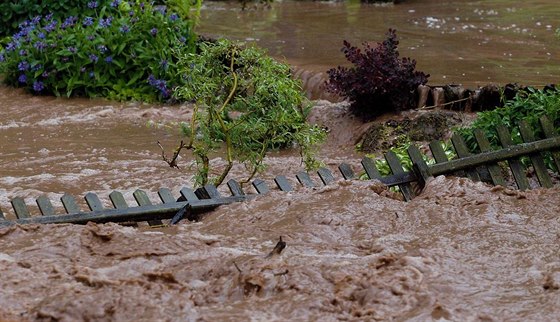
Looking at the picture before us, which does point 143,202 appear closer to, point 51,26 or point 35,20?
point 51,26

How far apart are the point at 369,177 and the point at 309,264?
1.94m

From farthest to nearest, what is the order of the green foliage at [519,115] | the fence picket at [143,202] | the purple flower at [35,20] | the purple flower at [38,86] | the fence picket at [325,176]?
1. the purple flower at [35,20]
2. the purple flower at [38,86]
3. the green foliage at [519,115]
4. the fence picket at [325,176]
5. the fence picket at [143,202]

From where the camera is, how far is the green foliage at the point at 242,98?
6020 millimetres

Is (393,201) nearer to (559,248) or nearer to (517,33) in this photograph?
(559,248)

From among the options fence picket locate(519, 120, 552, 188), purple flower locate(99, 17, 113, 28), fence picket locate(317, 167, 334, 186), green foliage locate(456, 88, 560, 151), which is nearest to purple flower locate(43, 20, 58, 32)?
purple flower locate(99, 17, 113, 28)

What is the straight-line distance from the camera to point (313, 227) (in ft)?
15.7

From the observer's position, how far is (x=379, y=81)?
30.3 ft

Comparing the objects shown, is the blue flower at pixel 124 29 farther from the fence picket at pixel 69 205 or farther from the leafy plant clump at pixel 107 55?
the fence picket at pixel 69 205

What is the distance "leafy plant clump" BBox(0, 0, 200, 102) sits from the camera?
1168cm

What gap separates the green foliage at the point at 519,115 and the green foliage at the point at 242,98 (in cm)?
164

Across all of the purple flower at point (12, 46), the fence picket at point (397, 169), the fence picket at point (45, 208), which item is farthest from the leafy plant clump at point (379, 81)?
the purple flower at point (12, 46)

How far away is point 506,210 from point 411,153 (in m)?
0.96

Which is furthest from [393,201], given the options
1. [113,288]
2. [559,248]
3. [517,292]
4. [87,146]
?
[87,146]

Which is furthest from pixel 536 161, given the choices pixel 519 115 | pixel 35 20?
pixel 35 20
